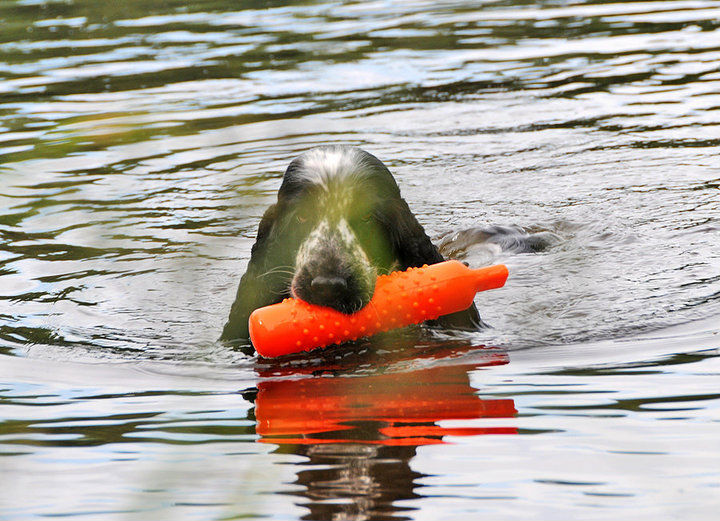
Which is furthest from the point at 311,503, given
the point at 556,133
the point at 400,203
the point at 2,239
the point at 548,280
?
the point at 556,133

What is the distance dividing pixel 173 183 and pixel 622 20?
6.61 m

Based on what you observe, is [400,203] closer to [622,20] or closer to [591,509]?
[591,509]

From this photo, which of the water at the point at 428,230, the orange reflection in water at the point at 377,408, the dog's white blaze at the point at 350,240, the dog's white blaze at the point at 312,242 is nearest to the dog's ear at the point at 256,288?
the water at the point at 428,230

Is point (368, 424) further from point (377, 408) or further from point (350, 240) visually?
point (350, 240)

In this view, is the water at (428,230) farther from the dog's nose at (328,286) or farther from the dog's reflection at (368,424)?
the dog's nose at (328,286)

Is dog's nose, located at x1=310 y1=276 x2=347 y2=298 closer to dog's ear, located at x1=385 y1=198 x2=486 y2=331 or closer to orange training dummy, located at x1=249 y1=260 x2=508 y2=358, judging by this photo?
orange training dummy, located at x1=249 y1=260 x2=508 y2=358

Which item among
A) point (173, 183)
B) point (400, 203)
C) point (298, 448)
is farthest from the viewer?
point (173, 183)

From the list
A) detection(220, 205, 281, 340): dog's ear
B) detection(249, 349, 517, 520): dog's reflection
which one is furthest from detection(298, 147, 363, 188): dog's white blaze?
detection(249, 349, 517, 520): dog's reflection

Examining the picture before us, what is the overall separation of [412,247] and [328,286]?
0.89 meters

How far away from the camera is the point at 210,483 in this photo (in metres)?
3.02

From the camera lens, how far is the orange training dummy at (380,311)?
4262 millimetres

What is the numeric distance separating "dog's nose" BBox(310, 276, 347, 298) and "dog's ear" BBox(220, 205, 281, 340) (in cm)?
59

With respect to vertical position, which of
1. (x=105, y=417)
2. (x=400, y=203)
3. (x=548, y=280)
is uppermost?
(x=400, y=203)

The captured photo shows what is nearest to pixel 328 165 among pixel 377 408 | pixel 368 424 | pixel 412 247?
pixel 412 247
